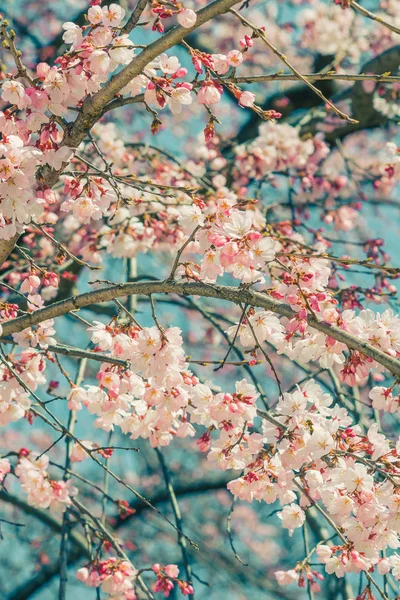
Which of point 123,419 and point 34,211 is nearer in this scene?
point 34,211

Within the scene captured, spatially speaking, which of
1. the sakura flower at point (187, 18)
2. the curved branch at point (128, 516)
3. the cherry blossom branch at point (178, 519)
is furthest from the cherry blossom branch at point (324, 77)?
the curved branch at point (128, 516)

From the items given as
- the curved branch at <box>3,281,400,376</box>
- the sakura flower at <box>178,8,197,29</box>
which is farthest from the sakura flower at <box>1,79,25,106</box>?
the curved branch at <box>3,281,400,376</box>

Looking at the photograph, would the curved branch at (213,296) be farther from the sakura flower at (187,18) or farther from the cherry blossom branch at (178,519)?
the cherry blossom branch at (178,519)

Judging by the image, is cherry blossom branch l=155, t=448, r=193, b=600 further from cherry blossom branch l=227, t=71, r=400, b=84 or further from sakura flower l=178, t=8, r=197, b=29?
sakura flower l=178, t=8, r=197, b=29

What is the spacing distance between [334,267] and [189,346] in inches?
166

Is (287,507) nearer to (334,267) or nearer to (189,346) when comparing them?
(334,267)

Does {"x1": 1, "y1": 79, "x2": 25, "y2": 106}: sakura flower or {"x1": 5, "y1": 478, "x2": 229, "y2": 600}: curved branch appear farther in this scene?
{"x1": 5, "y1": 478, "x2": 229, "y2": 600}: curved branch

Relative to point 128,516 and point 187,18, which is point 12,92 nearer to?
point 187,18

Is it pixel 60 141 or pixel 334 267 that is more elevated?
pixel 334 267

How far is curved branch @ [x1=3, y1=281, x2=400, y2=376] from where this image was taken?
199 centimetres

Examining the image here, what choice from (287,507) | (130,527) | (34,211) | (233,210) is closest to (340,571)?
(287,507)

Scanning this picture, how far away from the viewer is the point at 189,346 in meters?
7.75

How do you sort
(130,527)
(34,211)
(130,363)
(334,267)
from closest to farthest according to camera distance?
1. (34,211)
2. (130,363)
3. (334,267)
4. (130,527)

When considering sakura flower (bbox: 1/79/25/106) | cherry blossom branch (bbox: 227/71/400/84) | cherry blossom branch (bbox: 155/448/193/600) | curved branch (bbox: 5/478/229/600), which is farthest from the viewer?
curved branch (bbox: 5/478/229/600)
